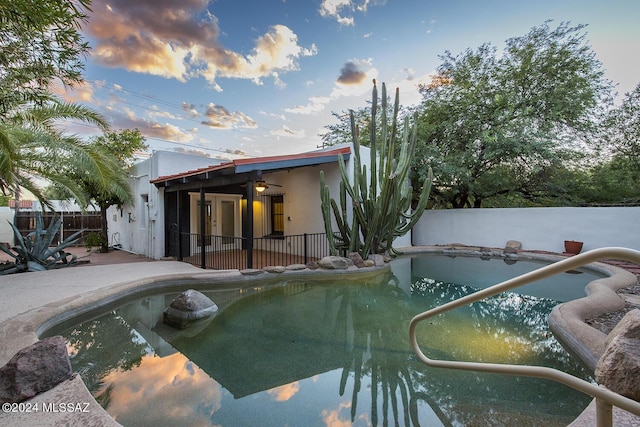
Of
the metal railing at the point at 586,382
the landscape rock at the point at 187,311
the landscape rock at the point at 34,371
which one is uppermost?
the metal railing at the point at 586,382

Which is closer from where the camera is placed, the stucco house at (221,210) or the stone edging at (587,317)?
the stone edging at (587,317)

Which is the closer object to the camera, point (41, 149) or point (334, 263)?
point (41, 149)

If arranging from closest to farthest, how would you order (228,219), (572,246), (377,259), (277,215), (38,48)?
(38,48)
(377,259)
(572,246)
(228,219)
(277,215)

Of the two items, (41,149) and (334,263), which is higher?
(41,149)

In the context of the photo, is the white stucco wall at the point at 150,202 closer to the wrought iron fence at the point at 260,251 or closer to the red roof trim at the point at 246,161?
the red roof trim at the point at 246,161

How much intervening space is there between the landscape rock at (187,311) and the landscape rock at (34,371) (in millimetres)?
1995

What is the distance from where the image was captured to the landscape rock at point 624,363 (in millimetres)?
2160

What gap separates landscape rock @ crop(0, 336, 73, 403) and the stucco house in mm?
6020

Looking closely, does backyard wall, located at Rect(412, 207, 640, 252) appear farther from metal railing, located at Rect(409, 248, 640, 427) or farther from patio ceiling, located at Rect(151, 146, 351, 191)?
metal railing, located at Rect(409, 248, 640, 427)

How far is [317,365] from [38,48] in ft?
21.8

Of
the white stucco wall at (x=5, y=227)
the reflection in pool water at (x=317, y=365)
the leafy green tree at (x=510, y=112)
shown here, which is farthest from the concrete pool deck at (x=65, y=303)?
the white stucco wall at (x=5, y=227)

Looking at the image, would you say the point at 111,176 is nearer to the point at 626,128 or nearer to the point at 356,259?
the point at 356,259

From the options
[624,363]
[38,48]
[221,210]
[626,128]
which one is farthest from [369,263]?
[626,128]

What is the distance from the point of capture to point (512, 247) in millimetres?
10742
